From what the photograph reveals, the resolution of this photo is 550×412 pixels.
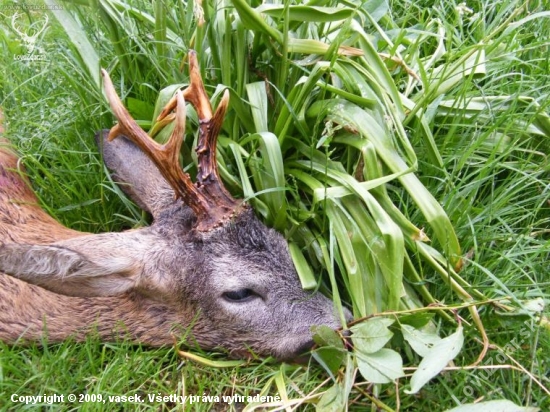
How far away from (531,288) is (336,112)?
47.1 inches

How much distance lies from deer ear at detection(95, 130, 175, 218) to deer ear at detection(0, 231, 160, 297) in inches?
9.0

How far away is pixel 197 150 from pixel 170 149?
120 millimetres

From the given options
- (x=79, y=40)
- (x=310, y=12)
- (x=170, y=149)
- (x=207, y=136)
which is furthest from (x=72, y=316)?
(x=310, y=12)

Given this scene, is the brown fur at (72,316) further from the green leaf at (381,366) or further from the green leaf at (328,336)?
the green leaf at (381,366)

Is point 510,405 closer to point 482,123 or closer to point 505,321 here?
point 505,321

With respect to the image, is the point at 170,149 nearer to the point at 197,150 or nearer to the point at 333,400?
the point at 197,150

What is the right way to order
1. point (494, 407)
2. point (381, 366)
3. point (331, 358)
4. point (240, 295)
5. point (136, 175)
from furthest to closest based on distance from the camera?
point (136, 175), point (240, 295), point (331, 358), point (381, 366), point (494, 407)

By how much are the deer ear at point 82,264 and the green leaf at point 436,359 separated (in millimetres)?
1328

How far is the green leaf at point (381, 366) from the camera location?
2.45 metres

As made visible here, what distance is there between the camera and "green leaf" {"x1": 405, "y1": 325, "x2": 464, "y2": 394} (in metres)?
2.32

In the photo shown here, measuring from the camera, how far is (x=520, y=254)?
301 cm

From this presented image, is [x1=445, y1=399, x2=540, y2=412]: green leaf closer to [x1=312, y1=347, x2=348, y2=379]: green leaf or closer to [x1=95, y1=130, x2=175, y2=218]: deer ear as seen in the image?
[x1=312, y1=347, x2=348, y2=379]: green leaf

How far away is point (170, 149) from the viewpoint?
284 centimetres

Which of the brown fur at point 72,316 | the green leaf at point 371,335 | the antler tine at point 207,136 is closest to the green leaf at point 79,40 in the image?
the antler tine at point 207,136
